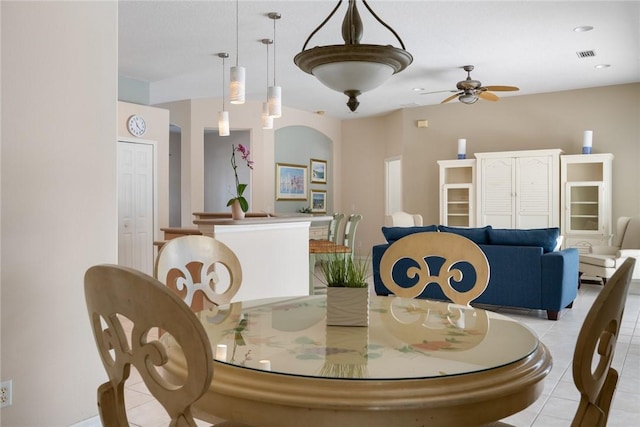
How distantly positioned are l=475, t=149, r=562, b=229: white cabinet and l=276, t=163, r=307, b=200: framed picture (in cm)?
306

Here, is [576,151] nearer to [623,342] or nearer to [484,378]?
[623,342]

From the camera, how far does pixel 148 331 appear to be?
3.00 feet

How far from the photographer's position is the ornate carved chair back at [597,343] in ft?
3.12

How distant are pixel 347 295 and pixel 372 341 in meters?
0.19

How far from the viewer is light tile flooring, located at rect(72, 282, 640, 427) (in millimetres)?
2555

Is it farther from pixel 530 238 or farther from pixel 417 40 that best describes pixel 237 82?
pixel 530 238

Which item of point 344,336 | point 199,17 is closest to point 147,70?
point 199,17

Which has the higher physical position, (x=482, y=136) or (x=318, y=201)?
(x=482, y=136)

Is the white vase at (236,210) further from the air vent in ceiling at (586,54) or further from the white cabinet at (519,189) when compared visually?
the white cabinet at (519,189)

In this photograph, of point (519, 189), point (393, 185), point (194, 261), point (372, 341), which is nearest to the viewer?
point (372, 341)

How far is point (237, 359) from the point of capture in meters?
1.17

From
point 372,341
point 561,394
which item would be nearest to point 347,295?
point 372,341

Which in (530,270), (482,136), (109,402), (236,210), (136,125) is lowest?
(530,270)

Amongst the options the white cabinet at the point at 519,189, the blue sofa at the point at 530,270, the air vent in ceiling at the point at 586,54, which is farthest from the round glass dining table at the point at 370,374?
the white cabinet at the point at 519,189
